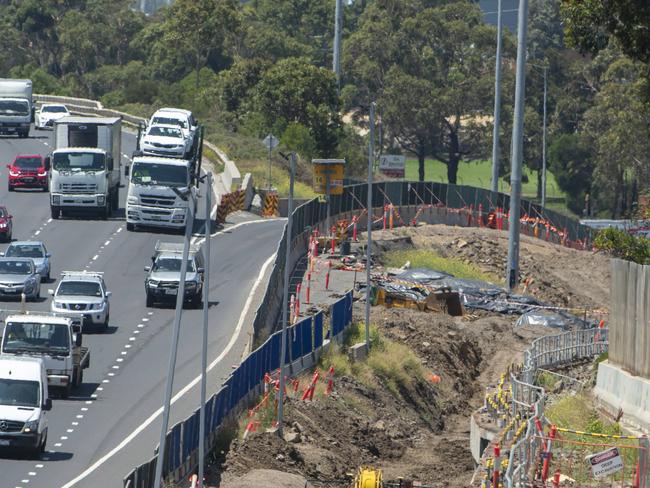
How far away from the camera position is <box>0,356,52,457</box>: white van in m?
33.3

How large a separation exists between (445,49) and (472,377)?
79.0 meters

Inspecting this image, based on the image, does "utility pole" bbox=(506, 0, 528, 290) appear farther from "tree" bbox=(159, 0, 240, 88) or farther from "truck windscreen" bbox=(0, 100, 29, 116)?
"tree" bbox=(159, 0, 240, 88)

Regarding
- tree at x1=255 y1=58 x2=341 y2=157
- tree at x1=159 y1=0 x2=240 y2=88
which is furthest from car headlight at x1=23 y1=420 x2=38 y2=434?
tree at x1=159 y1=0 x2=240 y2=88

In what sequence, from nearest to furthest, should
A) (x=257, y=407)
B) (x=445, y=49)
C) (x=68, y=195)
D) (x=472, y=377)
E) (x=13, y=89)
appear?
(x=257, y=407) → (x=472, y=377) → (x=68, y=195) → (x=13, y=89) → (x=445, y=49)

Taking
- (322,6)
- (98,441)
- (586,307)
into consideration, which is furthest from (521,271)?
(322,6)

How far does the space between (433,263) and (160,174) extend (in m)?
15.1

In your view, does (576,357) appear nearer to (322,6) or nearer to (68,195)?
(68,195)

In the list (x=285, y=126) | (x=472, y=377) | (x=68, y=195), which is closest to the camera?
(x=472, y=377)

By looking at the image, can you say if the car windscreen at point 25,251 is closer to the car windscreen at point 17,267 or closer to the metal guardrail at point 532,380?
the car windscreen at point 17,267

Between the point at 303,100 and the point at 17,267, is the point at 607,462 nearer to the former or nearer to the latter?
the point at 17,267

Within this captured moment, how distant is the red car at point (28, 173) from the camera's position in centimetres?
7544

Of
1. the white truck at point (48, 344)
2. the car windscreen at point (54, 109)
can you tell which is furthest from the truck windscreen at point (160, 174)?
the car windscreen at point (54, 109)

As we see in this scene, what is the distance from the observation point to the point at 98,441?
118ft

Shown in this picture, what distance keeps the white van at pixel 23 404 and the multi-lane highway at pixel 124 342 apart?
51 centimetres
